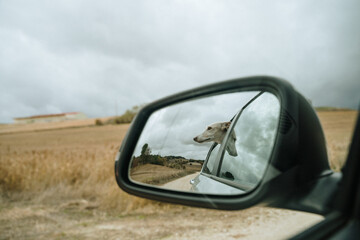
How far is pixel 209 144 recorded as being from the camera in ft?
5.58

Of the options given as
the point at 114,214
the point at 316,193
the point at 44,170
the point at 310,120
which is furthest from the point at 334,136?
the point at 44,170

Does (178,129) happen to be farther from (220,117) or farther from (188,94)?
(220,117)

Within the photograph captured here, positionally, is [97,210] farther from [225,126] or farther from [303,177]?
[303,177]

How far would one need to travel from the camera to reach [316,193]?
1001 mm

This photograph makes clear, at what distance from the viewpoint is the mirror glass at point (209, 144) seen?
1.40 metres

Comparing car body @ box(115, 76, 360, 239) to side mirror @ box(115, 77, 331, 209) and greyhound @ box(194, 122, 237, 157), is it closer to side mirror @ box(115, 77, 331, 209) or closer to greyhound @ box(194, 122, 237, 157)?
side mirror @ box(115, 77, 331, 209)

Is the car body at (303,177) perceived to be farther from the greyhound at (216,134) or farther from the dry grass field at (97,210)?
the greyhound at (216,134)

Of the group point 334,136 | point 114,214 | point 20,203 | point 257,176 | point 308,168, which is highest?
point 334,136

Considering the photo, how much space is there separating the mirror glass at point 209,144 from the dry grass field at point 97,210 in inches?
14.1

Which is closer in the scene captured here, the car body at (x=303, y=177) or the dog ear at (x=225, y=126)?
the car body at (x=303, y=177)

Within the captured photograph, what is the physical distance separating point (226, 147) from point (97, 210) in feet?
16.9

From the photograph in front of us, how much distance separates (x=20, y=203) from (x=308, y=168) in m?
7.51

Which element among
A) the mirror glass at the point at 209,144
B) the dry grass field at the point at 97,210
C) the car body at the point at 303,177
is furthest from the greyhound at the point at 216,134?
the dry grass field at the point at 97,210

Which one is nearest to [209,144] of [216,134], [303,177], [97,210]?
[216,134]
